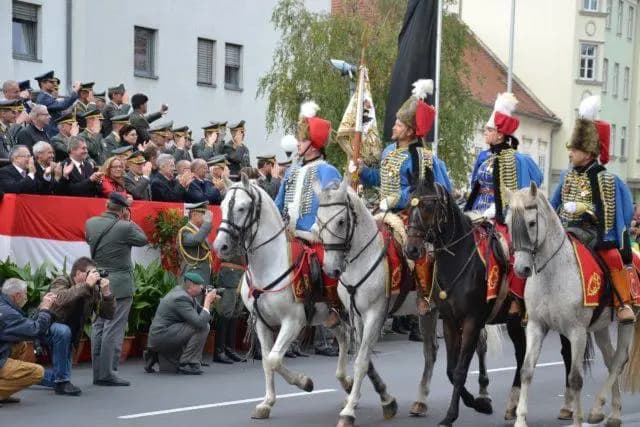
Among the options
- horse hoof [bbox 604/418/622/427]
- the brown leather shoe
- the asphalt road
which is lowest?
the asphalt road

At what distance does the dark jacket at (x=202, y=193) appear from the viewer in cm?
1783

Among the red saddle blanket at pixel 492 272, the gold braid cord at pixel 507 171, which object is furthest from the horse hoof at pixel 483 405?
the gold braid cord at pixel 507 171

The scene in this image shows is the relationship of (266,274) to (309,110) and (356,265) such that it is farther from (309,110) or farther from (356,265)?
(309,110)

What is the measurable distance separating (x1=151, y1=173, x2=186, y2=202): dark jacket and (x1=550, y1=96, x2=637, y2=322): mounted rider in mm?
7252

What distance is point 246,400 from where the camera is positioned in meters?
13.5

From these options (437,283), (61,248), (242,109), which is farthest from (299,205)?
(242,109)

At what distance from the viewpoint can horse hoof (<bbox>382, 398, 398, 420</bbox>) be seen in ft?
39.9

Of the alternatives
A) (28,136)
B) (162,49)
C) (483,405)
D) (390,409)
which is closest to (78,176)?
(28,136)

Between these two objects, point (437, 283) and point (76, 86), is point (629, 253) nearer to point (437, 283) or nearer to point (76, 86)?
point (437, 283)

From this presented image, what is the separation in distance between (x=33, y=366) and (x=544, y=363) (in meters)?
7.98

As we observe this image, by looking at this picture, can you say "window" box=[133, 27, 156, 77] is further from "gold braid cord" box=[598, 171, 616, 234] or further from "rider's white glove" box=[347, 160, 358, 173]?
"gold braid cord" box=[598, 171, 616, 234]

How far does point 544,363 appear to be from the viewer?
17.6 meters

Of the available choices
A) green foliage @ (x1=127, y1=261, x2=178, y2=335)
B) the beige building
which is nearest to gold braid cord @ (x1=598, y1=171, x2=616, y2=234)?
green foliage @ (x1=127, y1=261, x2=178, y2=335)

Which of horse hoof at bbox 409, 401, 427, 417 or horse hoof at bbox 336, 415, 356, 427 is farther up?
horse hoof at bbox 336, 415, 356, 427
